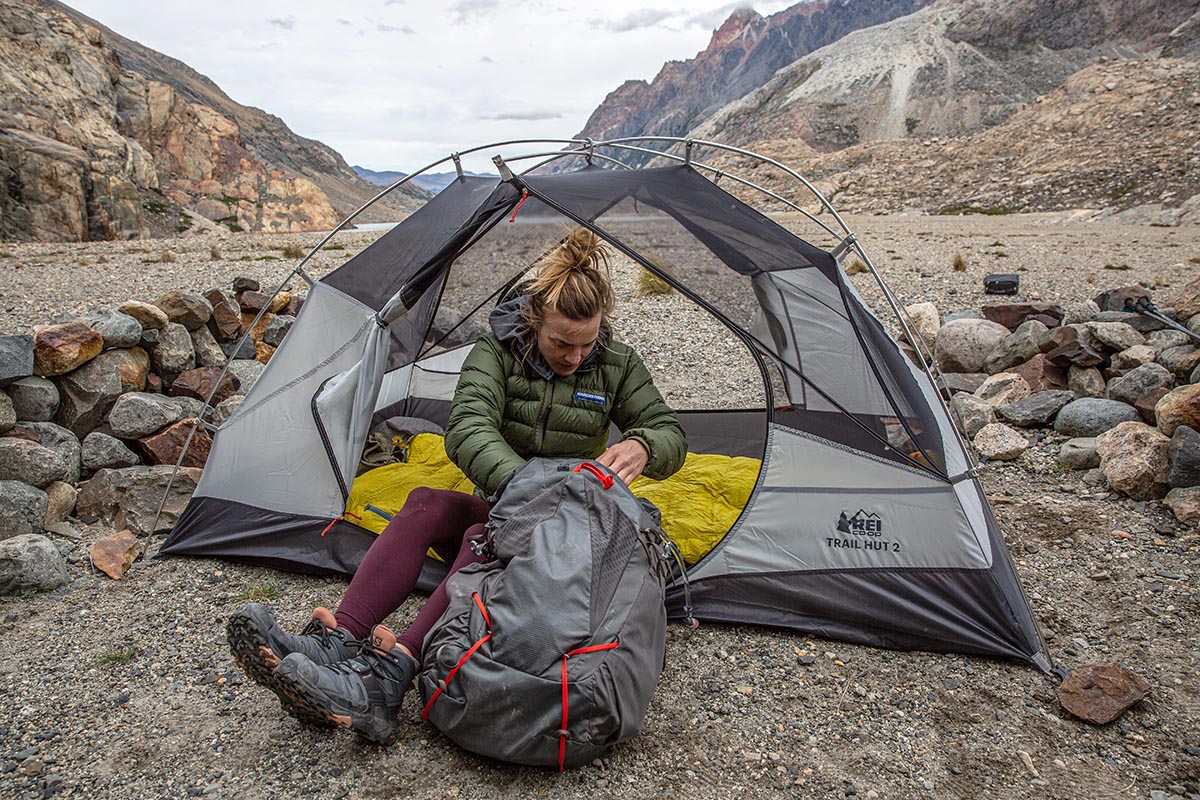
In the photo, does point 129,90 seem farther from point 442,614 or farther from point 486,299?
point 442,614

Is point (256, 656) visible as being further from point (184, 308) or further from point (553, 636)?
point (184, 308)

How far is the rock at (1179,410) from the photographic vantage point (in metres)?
4.73

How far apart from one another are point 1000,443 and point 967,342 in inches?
83.0

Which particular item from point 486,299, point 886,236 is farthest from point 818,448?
point 886,236

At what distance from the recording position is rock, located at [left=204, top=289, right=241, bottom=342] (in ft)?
22.5

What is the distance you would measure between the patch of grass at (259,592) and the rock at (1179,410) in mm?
5320

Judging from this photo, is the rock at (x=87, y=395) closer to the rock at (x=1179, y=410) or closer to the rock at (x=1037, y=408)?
the rock at (x=1037, y=408)

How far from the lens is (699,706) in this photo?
10.0 feet

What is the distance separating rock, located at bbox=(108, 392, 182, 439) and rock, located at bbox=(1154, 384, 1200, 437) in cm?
651

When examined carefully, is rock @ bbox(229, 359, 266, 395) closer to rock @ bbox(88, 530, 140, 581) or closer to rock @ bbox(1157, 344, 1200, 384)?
rock @ bbox(88, 530, 140, 581)

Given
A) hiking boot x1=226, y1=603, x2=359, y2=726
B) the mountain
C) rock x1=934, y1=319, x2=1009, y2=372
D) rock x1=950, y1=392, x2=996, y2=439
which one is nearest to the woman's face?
hiking boot x1=226, y1=603, x2=359, y2=726

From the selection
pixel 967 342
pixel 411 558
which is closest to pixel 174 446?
pixel 411 558

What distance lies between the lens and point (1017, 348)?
23.5 ft

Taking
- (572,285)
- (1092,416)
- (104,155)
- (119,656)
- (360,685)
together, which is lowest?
(119,656)
